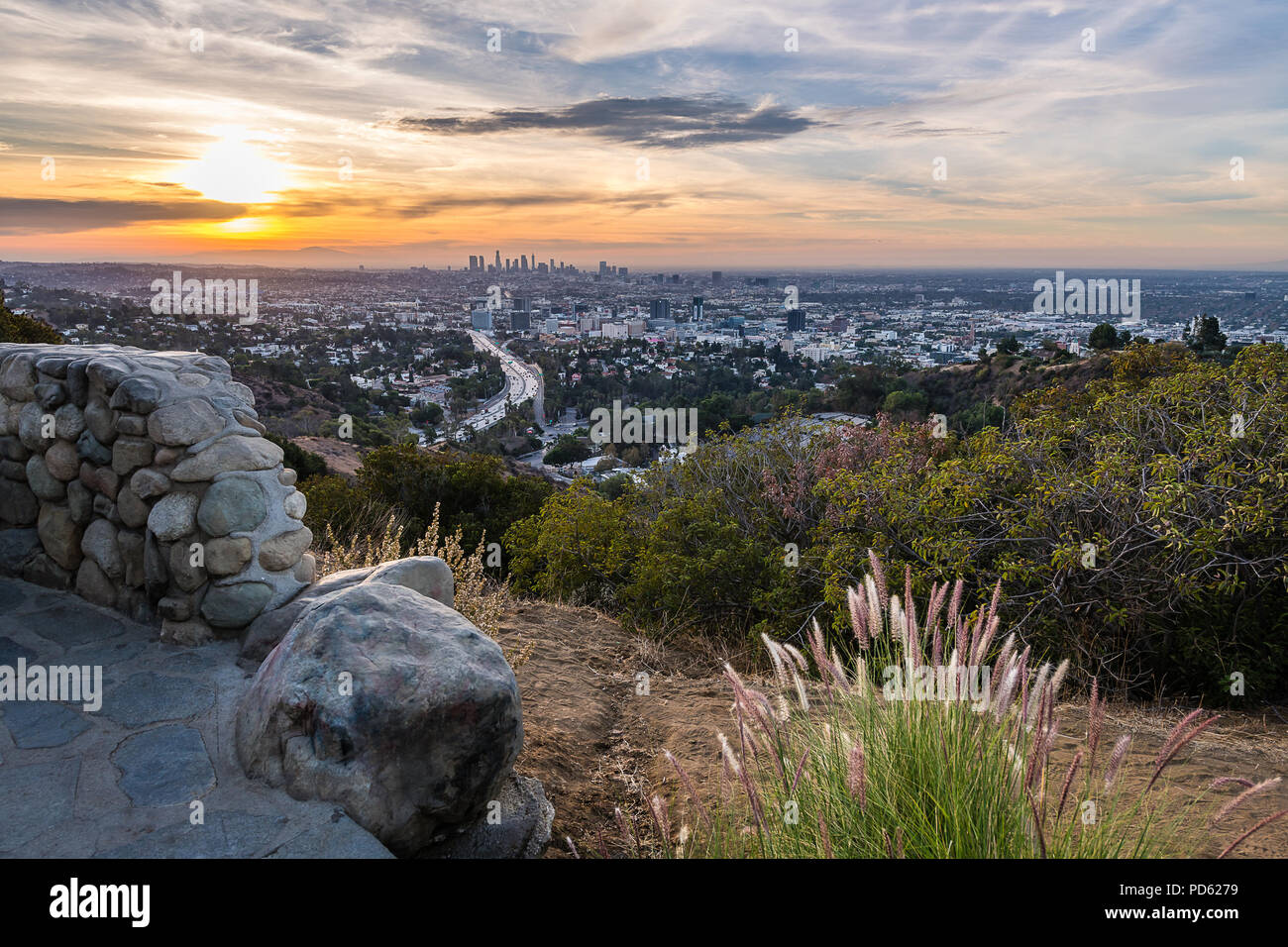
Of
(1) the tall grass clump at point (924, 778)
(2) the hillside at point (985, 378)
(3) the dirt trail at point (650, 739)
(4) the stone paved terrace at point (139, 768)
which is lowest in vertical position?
(3) the dirt trail at point (650, 739)

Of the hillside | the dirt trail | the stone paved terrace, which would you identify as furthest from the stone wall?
the hillside

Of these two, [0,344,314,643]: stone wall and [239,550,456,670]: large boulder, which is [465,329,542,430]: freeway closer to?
[0,344,314,643]: stone wall

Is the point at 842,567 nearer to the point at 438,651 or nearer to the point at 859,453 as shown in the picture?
the point at 859,453

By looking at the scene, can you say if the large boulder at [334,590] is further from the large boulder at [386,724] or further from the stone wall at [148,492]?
the large boulder at [386,724]

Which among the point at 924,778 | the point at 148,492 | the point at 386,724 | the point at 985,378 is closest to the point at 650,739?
the point at 386,724

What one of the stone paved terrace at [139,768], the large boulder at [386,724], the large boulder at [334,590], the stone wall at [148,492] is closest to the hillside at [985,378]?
the large boulder at [334,590]

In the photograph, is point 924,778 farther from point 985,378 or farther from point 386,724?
point 985,378
